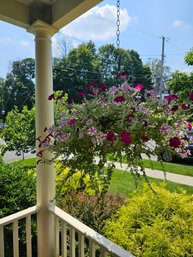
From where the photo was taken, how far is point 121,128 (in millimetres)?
1142

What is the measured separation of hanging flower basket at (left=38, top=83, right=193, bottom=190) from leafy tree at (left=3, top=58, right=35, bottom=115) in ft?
7.56

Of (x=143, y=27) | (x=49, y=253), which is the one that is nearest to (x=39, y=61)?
(x=143, y=27)

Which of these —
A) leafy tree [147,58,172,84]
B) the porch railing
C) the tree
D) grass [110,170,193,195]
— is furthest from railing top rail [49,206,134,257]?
grass [110,170,193,195]

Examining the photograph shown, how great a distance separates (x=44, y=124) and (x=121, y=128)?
1.04 metres

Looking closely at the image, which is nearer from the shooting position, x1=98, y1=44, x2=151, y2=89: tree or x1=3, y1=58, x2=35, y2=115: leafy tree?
x1=98, y1=44, x2=151, y2=89: tree

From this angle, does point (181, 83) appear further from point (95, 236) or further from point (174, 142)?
point (95, 236)

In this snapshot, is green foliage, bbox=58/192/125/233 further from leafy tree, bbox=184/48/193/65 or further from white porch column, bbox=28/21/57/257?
leafy tree, bbox=184/48/193/65

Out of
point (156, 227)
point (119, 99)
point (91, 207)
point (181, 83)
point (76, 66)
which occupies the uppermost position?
point (76, 66)

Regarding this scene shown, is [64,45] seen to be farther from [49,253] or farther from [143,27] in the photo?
[49,253]

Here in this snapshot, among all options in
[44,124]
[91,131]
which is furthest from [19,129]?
[91,131]

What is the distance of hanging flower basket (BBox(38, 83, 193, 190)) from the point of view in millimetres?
1135

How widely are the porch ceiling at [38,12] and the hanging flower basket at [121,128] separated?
0.81 meters

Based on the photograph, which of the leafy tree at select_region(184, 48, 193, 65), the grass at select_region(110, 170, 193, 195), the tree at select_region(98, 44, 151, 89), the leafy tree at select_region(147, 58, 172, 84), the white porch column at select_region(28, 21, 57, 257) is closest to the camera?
the white porch column at select_region(28, 21, 57, 257)

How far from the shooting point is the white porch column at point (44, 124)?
1.99 metres
